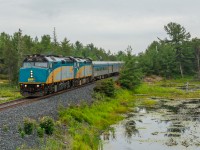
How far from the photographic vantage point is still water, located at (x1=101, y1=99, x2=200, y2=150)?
2703 cm

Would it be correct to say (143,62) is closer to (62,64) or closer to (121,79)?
(121,79)

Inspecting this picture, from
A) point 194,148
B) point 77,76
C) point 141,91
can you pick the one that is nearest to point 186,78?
point 141,91

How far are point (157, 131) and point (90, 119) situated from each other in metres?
5.98

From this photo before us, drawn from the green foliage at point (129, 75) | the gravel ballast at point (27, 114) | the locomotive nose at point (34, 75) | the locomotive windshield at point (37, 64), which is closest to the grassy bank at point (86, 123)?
the gravel ballast at point (27, 114)

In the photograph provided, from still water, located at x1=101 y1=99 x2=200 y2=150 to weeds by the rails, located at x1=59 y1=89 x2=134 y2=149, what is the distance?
1020 millimetres

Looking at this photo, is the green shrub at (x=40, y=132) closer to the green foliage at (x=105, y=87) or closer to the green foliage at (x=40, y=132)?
the green foliage at (x=40, y=132)

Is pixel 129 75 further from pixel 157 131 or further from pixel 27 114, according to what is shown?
pixel 27 114

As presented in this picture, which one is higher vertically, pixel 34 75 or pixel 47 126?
pixel 34 75

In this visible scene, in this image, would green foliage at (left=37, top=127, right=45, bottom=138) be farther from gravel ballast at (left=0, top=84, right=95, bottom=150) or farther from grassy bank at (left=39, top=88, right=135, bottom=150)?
grassy bank at (left=39, top=88, right=135, bottom=150)

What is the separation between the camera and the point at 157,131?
107ft

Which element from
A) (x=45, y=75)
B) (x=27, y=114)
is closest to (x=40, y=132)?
(x=27, y=114)

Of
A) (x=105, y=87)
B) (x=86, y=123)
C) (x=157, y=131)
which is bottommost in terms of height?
(x=157, y=131)

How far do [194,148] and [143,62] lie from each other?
91498 millimetres

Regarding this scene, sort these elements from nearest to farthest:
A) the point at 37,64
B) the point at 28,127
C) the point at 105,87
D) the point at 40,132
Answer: the point at 28,127
the point at 40,132
the point at 37,64
the point at 105,87
